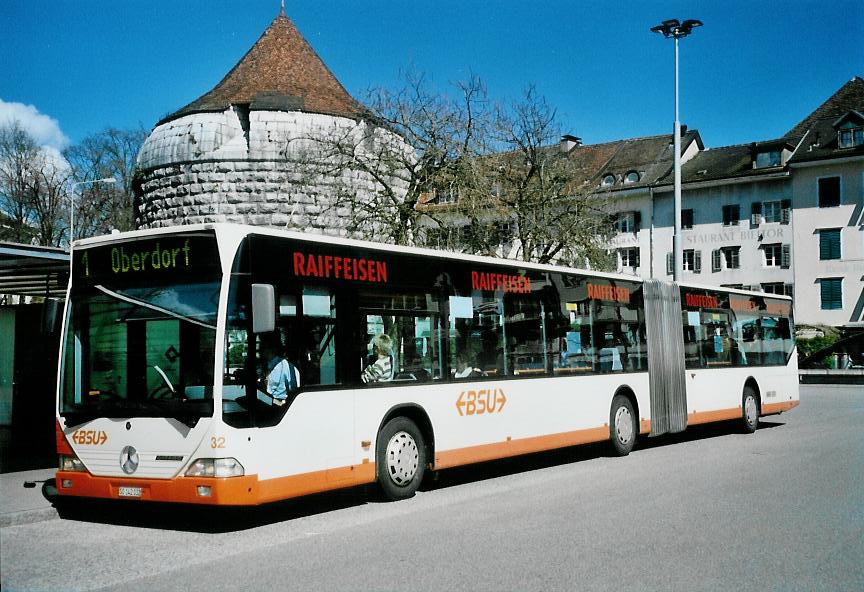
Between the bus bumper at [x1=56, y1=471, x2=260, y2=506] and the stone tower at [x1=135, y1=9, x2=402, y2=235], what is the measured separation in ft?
86.6

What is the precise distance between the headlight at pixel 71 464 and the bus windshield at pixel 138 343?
374mm

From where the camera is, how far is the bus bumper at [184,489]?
8.82m

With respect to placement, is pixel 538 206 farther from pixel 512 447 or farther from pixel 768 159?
pixel 768 159

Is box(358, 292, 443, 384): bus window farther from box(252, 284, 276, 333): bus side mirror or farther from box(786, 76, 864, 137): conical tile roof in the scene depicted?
box(786, 76, 864, 137): conical tile roof

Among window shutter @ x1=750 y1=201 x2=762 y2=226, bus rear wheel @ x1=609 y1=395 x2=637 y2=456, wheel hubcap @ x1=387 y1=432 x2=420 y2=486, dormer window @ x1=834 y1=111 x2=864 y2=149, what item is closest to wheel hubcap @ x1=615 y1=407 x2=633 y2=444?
bus rear wheel @ x1=609 y1=395 x2=637 y2=456

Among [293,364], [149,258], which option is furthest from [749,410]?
[149,258]

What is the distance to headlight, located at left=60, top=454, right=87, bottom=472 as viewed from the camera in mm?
9656

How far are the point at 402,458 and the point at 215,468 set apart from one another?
2827 mm

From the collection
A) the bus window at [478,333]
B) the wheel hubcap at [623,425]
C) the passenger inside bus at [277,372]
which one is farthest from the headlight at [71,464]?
the wheel hubcap at [623,425]

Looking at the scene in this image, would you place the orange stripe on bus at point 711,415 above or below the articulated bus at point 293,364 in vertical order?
below

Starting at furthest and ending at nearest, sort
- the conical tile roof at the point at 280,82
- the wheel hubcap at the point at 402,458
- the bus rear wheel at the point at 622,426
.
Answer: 1. the conical tile roof at the point at 280,82
2. the bus rear wheel at the point at 622,426
3. the wheel hubcap at the point at 402,458

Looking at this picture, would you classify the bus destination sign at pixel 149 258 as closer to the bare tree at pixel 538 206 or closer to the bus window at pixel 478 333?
the bus window at pixel 478 333

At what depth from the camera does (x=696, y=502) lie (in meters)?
10.6

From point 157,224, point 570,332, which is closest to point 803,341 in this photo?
point 157,224
